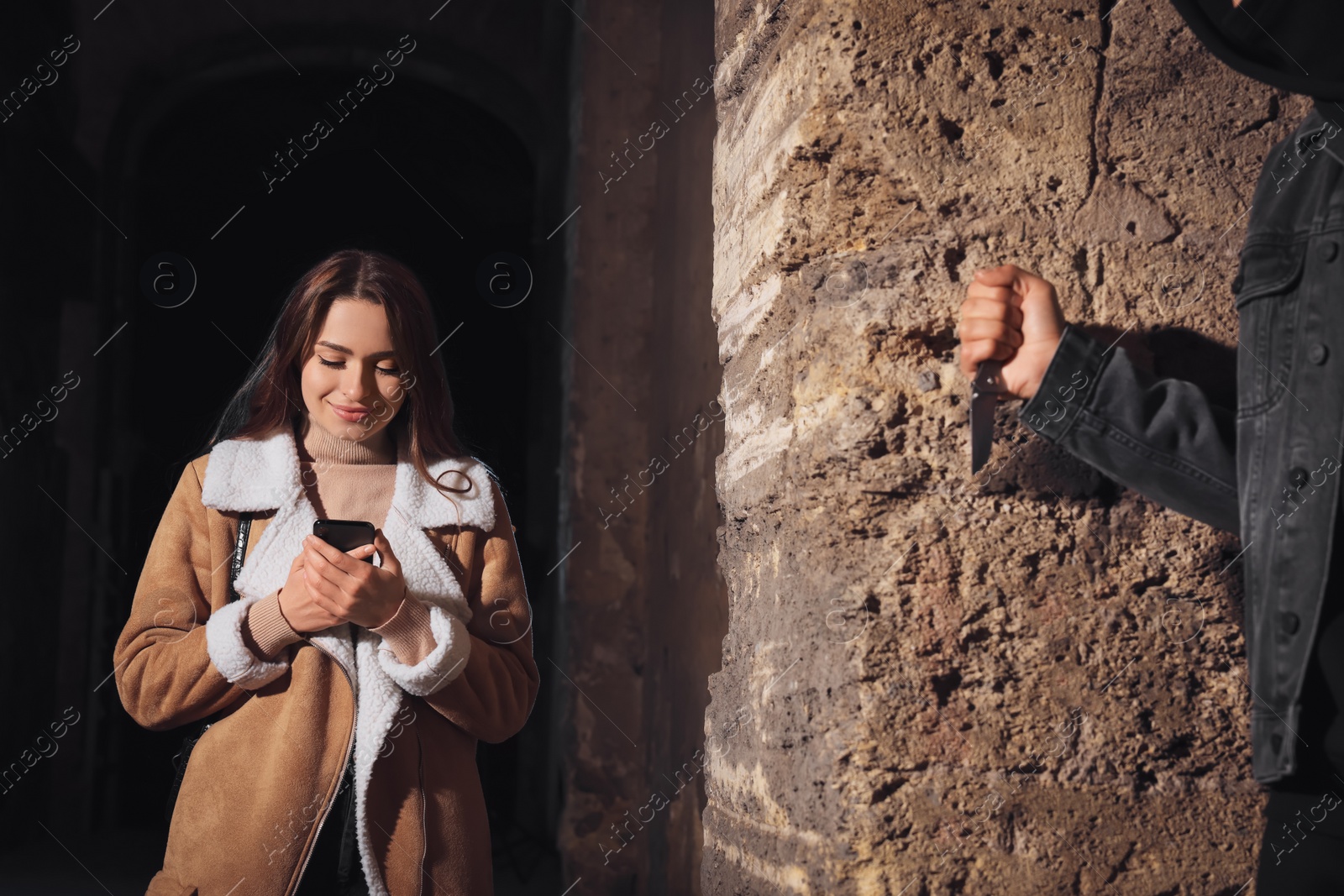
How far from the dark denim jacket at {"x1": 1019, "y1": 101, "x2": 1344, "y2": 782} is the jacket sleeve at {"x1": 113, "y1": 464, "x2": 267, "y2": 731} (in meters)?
1.20

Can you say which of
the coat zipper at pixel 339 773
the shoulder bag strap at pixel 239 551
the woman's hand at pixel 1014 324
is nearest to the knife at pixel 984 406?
the woman's hand at pixel 1014 324

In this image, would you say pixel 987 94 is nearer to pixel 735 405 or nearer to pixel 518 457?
pixel 735 405

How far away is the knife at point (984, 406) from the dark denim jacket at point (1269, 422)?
6 cm

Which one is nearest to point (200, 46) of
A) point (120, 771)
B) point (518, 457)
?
point (518, 457)

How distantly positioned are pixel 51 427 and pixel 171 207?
45.4 inches

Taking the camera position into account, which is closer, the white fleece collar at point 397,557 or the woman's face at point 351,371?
the white fleece collar at point 397,557

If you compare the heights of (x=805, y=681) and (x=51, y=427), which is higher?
(x=51, y=427)

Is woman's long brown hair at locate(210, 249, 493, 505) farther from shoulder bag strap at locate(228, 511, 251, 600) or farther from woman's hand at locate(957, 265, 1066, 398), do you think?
woman's hand at locate(957, 265, 1066, 398)

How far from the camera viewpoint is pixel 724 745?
5.79ft

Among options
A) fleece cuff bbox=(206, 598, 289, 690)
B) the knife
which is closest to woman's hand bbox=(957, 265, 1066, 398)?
the knife

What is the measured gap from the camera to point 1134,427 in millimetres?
1277

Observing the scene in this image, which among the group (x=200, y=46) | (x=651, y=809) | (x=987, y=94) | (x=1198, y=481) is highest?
(x=200, y=46)

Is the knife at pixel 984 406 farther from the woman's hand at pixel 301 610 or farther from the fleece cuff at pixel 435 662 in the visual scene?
the woman's hand at pixel 301 610

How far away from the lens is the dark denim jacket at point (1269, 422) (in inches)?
45.1
